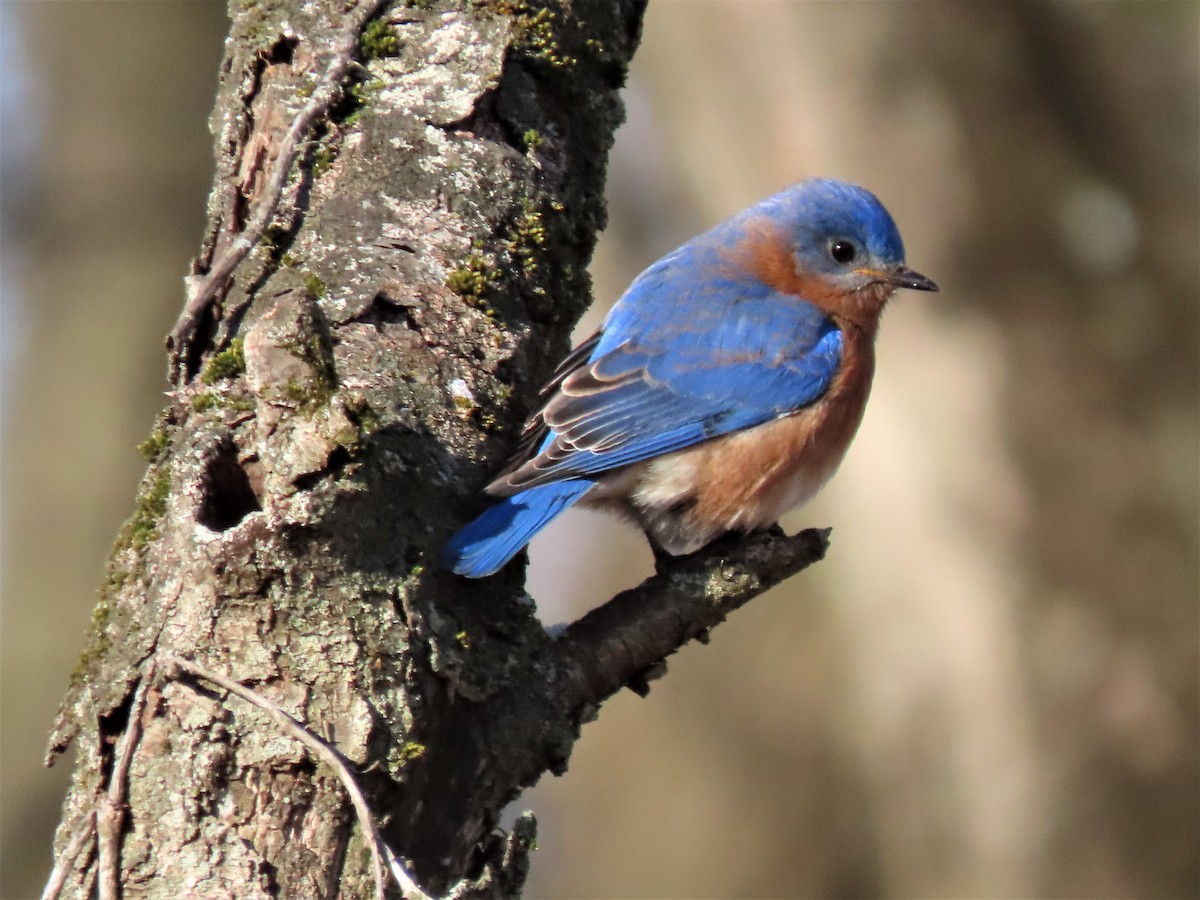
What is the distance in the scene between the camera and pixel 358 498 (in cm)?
258

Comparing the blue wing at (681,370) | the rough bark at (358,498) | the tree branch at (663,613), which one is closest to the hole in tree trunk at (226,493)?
the rough bark at (358,498)

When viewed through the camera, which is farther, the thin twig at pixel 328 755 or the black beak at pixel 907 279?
the black beak at pixel 907 279

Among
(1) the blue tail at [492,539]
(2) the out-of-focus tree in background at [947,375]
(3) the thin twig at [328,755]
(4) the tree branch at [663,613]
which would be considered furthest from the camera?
(2) the out-of-focus tree in background at [947,375]

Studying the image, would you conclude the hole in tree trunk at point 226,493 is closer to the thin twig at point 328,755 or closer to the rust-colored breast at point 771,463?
the thin twig at point 328,755

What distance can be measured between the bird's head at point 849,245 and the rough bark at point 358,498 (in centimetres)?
121

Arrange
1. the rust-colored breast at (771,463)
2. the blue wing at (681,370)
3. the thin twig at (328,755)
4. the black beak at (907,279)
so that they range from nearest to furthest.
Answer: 1. the thin twig at (328,755)
2. the blue wing at (681,370)
3. the rust-colored breast at (771,463)
4. the black beak at (907,279)

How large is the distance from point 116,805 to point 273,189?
1418 mm

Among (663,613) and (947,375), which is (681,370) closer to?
(663,613)

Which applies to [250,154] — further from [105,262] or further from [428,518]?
[105,262]

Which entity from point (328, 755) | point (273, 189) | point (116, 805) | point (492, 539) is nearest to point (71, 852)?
point (116, 805)

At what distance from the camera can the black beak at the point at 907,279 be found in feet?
15.0

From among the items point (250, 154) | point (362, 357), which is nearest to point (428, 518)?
point (362, 357)

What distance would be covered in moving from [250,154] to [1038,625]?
4718 millimetres

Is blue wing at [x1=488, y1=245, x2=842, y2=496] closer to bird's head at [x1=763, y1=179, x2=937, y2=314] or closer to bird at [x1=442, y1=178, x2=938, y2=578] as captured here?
bird at [x1=442, y1=178, x2=938, y2=578]
